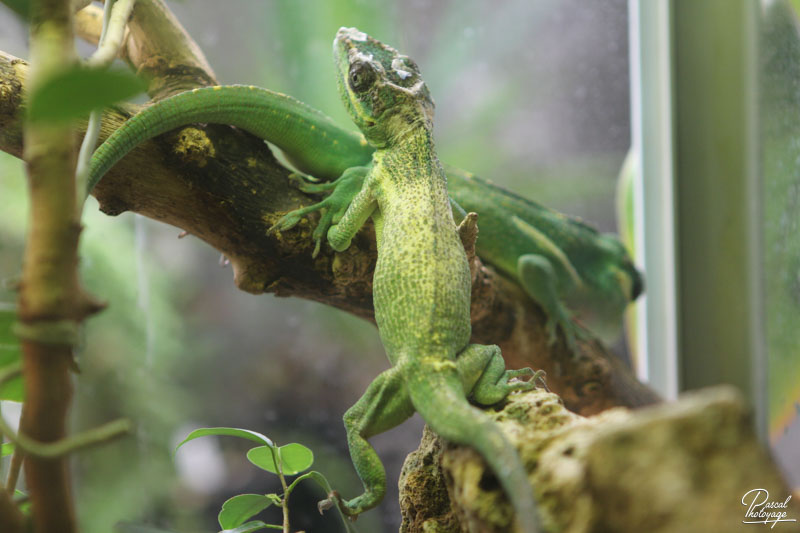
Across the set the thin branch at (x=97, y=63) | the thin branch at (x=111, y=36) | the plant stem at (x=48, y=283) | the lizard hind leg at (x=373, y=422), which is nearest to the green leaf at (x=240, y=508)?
the lizard hind leg at (x=373, y=422)

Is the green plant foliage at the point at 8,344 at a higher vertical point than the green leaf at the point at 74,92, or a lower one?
lower

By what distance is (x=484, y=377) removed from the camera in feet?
3.04

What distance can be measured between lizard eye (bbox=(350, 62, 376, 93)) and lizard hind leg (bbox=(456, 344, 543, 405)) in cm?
58

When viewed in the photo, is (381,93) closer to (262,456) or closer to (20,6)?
(20,6)

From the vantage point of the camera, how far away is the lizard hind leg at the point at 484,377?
90 centimetres

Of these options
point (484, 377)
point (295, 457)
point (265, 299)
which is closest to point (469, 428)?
point (484, 377)

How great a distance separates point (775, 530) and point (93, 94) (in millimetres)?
741

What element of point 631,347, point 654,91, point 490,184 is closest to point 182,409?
point 490,184

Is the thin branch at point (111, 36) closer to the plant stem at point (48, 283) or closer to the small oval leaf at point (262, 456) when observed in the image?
the plant stem at point (48, 283)

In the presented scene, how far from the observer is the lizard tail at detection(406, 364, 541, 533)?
596 millimetres

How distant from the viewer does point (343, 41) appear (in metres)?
1.23

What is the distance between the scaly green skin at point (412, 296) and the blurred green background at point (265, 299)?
666 mm

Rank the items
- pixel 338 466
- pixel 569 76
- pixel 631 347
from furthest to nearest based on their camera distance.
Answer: pixel 631 347 → pixel 569 76 → pixel 338 466

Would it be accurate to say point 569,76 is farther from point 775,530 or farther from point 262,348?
point 775,530
